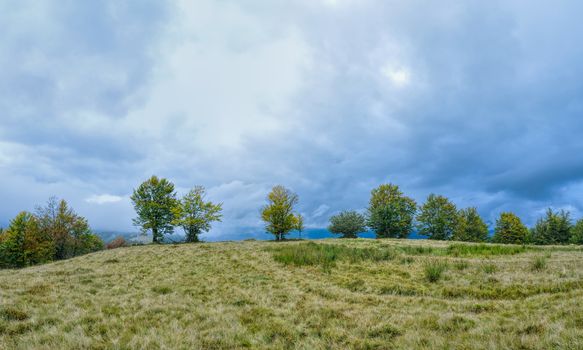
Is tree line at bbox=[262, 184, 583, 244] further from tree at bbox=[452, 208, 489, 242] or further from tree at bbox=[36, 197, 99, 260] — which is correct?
tree at bbox=[36, 197, 99, 260]

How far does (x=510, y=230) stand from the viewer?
74188 millimetres

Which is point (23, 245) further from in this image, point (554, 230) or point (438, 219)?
point (554, 230)

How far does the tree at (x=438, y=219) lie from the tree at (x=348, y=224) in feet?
56.1

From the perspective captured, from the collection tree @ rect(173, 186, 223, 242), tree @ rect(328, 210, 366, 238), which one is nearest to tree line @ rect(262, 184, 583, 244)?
tree @ rect(328, 210, 366, 238)

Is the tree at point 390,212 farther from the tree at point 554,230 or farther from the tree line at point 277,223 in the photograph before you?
the tree at point 554,230

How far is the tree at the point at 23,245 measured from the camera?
166ft

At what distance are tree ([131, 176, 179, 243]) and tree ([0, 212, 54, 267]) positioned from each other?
16.5m

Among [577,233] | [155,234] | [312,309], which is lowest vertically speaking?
[312,309]

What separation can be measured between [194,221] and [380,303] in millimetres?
50394

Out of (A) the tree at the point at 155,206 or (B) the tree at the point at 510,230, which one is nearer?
(A) the tree at the point at 155,206

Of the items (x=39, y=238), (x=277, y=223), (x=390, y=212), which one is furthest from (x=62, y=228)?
(x=390, y=212)

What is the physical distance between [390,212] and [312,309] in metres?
65.9

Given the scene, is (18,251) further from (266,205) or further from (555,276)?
(555,276)

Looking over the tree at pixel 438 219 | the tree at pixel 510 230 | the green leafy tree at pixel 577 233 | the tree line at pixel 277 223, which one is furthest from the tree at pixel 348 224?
the green leafy tree at pixel 577 233
